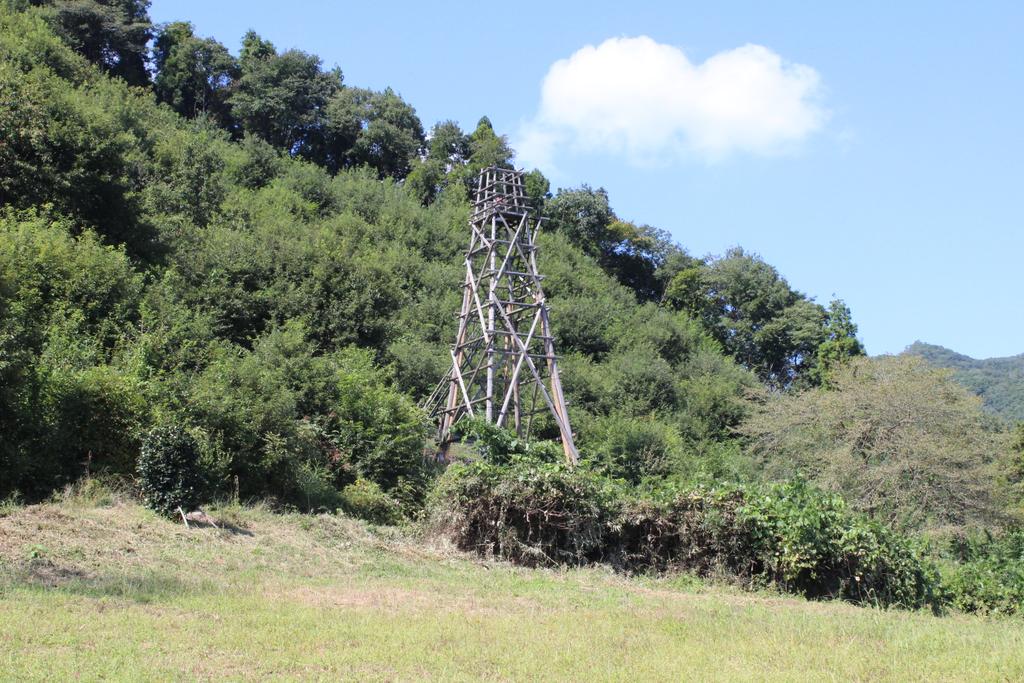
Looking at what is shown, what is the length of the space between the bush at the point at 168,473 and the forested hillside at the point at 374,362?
0.04m

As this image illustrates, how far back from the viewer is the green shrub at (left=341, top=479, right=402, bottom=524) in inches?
708

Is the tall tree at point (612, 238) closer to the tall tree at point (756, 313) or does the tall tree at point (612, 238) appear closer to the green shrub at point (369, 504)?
the tall tree at point (756, 313)

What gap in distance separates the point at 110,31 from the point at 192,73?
17.0 feet

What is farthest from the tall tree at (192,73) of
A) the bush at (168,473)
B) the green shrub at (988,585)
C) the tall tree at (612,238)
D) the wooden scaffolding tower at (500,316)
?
the green shrub at (988,585)

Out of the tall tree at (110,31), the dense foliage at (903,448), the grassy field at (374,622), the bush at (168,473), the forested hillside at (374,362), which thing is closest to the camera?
the grassy field at (374,622)

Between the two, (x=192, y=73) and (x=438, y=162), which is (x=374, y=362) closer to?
(x=438, y=162)

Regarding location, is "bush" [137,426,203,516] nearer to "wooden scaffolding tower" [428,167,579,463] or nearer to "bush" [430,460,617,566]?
"bush" [430,460,617,566]

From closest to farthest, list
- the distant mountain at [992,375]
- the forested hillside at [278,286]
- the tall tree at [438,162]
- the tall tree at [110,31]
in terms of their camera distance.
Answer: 1. the forested hillside at [278,286]
2. the tall tree at [110,31]
3. the tall tree at [438,162]
4. the distant mountain at [992,375]

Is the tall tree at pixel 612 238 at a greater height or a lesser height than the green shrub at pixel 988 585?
greater

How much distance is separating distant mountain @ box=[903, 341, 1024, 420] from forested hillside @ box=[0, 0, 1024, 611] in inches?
1263

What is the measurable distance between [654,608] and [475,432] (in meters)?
6.29

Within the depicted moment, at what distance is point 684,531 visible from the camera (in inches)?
559

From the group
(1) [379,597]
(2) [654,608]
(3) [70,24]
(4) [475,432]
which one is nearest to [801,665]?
(2) [654,608]

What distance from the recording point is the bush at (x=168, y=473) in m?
13.0
